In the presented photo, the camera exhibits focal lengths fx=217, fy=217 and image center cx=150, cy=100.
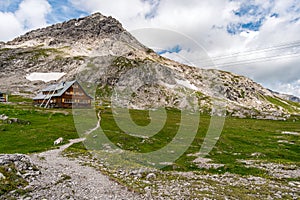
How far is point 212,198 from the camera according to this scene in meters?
18.2

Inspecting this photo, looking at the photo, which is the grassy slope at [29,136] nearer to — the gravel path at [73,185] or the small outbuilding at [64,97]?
the gravel path at [73,185]

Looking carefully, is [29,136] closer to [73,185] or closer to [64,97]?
[73,185]

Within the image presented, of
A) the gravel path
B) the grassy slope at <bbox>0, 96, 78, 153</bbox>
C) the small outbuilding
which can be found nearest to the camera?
the gravel path

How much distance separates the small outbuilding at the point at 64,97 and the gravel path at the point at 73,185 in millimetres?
91592

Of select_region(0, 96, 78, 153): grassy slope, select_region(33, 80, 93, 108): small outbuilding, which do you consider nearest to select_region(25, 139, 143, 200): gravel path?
select_region(0, 96, 78, 153): grassy slope

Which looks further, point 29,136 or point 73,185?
point 29,136

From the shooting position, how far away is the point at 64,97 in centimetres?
11238

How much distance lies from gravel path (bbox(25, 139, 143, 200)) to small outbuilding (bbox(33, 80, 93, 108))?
300ft

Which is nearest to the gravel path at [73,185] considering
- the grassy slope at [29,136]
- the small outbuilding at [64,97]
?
the grassy slope at [29,136]

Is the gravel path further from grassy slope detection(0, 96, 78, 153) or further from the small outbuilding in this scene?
the small outbuilding

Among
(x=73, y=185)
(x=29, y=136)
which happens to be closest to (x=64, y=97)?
(x=29, y=136)

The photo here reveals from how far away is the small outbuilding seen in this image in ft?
368

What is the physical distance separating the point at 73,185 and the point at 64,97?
100 meters

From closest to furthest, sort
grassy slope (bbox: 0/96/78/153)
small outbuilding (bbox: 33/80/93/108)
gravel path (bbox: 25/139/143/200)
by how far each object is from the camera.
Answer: gravel path (bbox: 25/139/143/200), grassy slope (bbox: 0/96/78/153), small outbuilding (bbox: 33/80/93/108)
